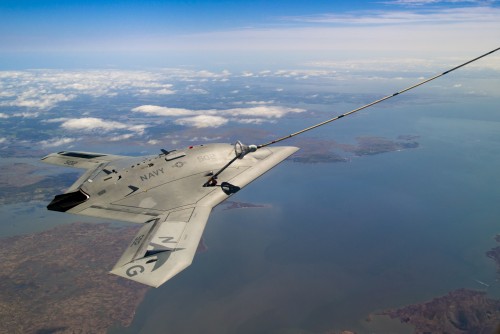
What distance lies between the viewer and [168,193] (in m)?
21.2

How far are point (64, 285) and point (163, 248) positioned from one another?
127 metres

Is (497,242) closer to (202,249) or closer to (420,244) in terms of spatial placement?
(420,244)

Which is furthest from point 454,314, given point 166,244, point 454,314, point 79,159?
point 79,159

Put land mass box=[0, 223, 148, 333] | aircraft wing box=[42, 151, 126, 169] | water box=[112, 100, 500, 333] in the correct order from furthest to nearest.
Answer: water box=[112, 100, 500, 333] < land mass box=[0, 223, 148, 333] < aircraft wing box=[42, 151, 126, 169]

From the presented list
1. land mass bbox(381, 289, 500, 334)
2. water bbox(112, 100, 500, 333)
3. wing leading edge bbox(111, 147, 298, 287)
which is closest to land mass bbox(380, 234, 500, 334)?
land mass bbox(381, 289, 500, 334)

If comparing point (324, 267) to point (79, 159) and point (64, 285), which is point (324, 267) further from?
point (79, 159)

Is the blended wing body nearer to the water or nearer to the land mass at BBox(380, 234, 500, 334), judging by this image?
the water

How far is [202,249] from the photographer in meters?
142

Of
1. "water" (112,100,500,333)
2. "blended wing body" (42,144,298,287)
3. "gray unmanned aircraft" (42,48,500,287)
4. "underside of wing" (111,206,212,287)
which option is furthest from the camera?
"water" (112,100,500,333)

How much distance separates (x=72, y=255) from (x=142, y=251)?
474 feet

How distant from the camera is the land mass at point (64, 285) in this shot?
313 feet

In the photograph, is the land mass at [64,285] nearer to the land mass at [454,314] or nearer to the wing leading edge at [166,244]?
the land mass at [454,314]

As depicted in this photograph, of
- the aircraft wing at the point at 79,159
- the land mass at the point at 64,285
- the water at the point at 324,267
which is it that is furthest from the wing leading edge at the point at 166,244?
the land mass at the point at 64,285

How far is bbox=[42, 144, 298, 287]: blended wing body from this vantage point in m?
14.7
